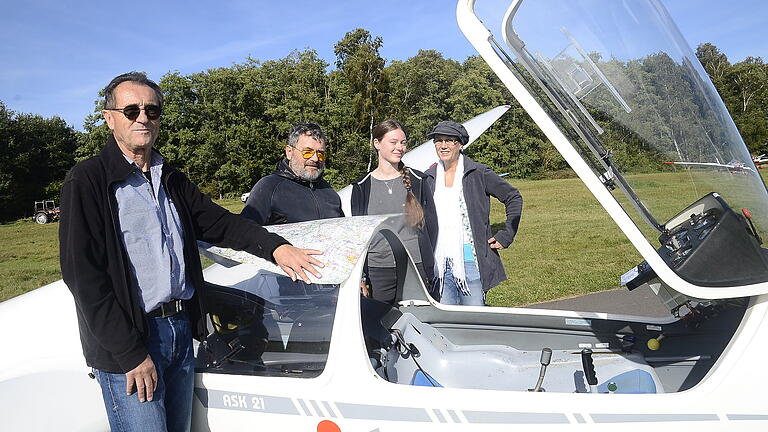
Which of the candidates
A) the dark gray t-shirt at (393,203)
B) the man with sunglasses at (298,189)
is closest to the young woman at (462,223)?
the dark gray t-shirt at (393,203)

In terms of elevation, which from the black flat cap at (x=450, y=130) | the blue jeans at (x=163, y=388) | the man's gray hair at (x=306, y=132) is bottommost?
the blue jeans at (x=163, y=388)

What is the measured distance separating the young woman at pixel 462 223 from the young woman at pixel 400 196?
0.33 ft

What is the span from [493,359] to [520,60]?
1.40 meters

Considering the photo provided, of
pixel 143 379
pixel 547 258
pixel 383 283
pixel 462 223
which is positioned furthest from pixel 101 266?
pixel 547 258

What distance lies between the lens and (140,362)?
1.63 meters

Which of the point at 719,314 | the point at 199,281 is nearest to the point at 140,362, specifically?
the point at 199,281

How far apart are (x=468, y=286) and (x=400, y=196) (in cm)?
70

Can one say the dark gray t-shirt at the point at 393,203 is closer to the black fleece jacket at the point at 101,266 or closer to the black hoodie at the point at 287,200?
the black hoodie at the point at 287,200

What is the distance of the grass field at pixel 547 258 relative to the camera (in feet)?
21.1

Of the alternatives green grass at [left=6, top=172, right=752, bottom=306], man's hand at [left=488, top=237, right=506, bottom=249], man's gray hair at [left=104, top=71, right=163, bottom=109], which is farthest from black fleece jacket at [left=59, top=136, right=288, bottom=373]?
man's hand at [left=488, top=237, right=506, bottom=249]

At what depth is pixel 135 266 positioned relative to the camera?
1670mm

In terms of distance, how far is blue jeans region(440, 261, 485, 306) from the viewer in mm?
3330

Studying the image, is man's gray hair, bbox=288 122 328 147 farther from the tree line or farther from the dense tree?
the dense tree

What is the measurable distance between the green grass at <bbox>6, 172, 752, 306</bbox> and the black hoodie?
1.59 m
